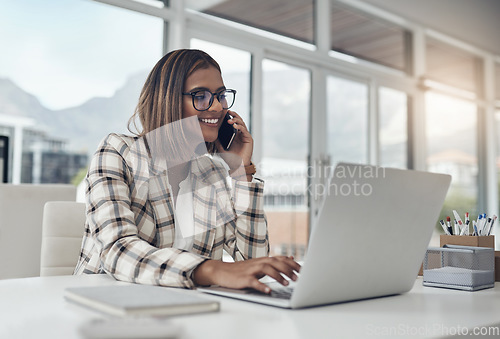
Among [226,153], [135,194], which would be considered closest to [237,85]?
[226,153]

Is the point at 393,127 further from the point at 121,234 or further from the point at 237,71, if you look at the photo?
the point at 121,234

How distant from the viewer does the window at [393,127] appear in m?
4.55

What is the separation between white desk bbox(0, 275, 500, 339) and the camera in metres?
0.52

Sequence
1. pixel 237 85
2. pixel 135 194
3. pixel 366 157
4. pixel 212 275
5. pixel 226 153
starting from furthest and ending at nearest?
1. pixel 366 157
2. pixel 237 85
3. pixel 226 153
4. pixel 135 194
5. pixel 212 275

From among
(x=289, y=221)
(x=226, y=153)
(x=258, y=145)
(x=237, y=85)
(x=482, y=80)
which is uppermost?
(x=482, y=80)

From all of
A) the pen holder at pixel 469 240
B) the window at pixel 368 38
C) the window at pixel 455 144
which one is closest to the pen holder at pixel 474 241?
the pen holder at pixel 469 240

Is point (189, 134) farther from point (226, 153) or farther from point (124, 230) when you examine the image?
point (124, 230)

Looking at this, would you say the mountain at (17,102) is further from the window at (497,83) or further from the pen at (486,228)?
the window at (497,83)

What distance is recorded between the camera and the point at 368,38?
440cm

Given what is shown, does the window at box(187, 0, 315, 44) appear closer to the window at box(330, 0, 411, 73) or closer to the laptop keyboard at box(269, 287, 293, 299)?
the window at box(330, 0, 411, 73)

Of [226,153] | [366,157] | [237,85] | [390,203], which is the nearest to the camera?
[390,203]

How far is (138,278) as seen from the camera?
86 centimetres

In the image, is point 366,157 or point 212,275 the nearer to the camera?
point 212,275

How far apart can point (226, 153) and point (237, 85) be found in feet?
6.83
